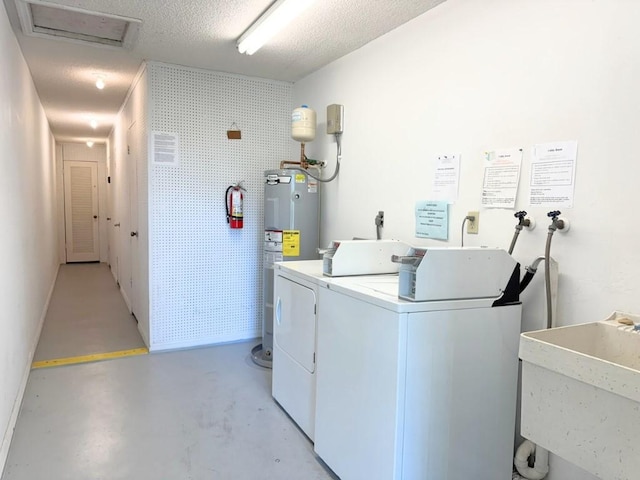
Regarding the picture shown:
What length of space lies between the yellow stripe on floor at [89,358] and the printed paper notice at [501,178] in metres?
3.27

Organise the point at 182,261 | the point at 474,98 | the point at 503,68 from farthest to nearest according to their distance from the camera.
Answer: the point at 182,261
the point at 474,98
the point at 503,68

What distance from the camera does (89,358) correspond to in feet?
12.3

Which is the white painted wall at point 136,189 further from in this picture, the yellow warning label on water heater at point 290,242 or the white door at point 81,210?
the white door at point 81,210

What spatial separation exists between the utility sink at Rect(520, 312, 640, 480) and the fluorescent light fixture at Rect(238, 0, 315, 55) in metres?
2.13

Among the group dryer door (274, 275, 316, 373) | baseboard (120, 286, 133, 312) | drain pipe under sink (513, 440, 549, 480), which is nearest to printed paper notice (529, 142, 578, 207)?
drain pipe under sink (513, 440, 549, 480)

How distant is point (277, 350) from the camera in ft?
9.68

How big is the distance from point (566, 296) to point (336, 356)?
3.60 ft

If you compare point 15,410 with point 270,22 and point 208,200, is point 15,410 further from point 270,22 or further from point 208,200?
point 270,22

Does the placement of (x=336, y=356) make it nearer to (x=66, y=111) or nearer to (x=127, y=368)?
(x=127, y=368)

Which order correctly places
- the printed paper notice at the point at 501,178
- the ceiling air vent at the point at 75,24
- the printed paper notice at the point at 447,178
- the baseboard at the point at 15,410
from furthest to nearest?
the ceiling air vent at the point at 75,24, the printed paper notice at the point at 447,178, the baseboard at the point at 15,410, the printed paper notice at the point at 501,178

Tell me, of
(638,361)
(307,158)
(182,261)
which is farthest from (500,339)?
(182,261)

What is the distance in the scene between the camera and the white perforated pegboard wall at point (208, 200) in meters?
3.84

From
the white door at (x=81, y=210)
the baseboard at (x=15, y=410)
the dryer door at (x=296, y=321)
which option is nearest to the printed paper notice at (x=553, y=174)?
the dryer door at (x=296, y=321)

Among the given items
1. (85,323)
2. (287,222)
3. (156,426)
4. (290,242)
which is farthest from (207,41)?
(85,323)
